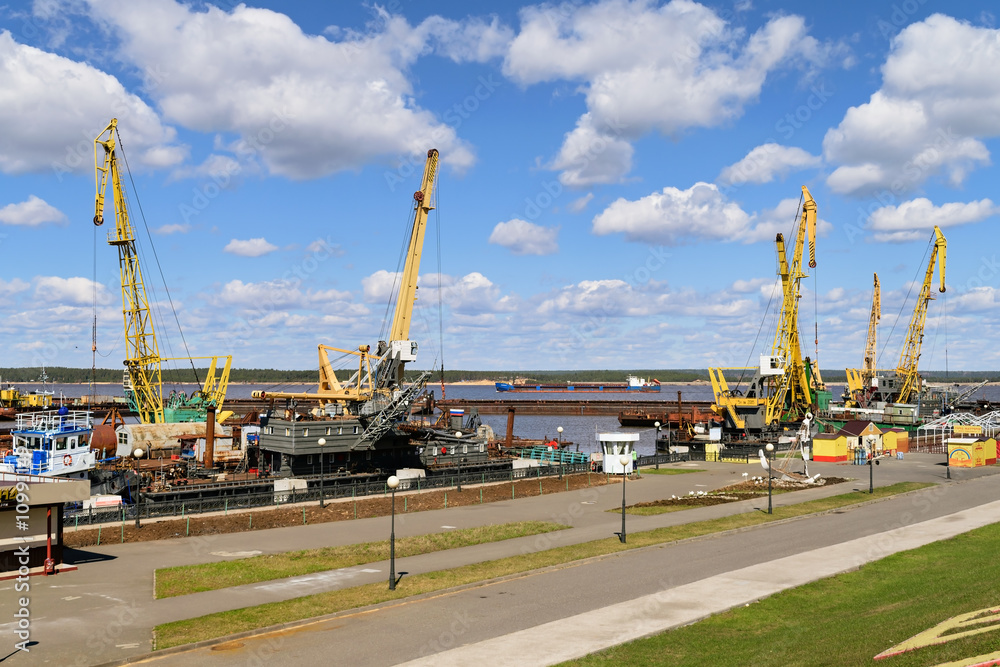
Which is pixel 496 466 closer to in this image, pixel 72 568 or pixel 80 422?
pixel 80 422

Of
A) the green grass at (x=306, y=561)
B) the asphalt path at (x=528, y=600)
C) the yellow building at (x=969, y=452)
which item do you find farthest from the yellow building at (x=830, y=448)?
the green grass at (x=306, y=561)

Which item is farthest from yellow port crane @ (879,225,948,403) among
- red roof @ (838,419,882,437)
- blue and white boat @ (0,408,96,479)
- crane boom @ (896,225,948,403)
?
blue and white boat @ (0,408,96,479)

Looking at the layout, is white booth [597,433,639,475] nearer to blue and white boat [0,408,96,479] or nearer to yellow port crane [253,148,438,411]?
yellow port crane [253,148,438,411]

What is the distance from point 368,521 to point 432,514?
413cm

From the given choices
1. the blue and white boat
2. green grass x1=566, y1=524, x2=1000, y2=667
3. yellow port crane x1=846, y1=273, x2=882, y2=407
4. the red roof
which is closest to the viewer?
green grass x1=566, y1=524, x2=1000, y2=667

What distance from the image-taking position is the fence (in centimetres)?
4050

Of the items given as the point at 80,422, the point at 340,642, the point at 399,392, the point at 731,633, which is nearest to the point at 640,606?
the point at 731,633

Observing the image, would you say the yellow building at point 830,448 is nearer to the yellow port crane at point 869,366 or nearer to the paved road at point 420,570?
the paved road at point 420,570

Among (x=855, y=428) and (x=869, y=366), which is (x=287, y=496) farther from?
(x=869, y=366)

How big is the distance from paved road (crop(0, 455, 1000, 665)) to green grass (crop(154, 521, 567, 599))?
90cm

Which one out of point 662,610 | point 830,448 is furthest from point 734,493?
point 662,610

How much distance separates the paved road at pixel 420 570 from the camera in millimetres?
21625

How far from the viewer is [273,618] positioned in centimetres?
2350

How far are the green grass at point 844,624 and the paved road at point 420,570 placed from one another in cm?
388
